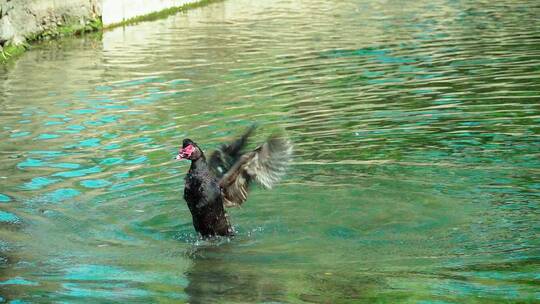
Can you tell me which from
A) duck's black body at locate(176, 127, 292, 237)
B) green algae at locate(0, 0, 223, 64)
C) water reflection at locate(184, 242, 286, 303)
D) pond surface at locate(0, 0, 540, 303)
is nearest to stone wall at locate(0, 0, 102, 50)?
green algae at locate(0, 0, 223, 64)

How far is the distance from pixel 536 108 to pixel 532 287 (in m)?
5.85

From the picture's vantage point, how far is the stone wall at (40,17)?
63.6 feet

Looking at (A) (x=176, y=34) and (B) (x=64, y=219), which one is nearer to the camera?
(B) (x=64, y=219)

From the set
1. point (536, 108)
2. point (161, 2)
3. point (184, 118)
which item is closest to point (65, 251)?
point (184, 118)

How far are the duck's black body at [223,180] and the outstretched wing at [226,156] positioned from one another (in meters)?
0.21

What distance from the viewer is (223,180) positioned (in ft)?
28.6

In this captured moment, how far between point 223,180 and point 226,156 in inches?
17.8

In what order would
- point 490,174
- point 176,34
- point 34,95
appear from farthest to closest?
point 176,34 → point 34,95 → point 490,174

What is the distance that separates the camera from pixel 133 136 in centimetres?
1225

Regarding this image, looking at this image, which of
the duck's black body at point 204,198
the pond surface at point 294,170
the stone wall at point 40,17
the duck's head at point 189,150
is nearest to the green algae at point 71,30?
the stone wall at point 40,17

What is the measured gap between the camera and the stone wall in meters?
19.4

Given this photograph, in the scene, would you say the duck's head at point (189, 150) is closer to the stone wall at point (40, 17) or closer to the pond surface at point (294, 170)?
the pond surface at point (294, 170)

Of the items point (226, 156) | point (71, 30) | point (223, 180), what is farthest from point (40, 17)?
point (223, 180)

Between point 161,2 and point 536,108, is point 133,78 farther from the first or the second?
point 161,2
